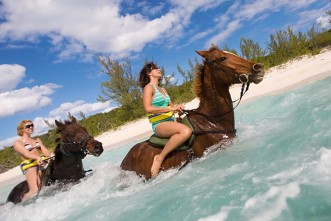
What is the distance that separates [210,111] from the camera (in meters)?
5.46

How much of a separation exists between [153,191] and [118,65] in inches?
683

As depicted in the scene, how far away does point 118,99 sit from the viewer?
20484 millimetres

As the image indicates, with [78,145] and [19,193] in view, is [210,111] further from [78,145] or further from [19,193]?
[19,193]

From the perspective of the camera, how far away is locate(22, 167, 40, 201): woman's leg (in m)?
6.58

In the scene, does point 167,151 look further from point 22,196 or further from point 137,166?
point 22,196

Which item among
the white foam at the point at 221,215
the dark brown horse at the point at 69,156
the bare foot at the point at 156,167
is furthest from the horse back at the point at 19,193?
the white foam at the point at 221,215

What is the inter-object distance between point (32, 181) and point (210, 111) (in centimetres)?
410

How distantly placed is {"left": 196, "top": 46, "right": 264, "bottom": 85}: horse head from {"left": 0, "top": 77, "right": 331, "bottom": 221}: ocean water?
3.59 ft

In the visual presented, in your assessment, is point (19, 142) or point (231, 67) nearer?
point (231, 67)

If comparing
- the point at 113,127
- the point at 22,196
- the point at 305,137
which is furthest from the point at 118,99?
the point at 305,137

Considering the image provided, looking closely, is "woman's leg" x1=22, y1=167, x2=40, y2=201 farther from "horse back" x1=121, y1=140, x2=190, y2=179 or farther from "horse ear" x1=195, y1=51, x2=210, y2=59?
"horse ear" x1=195, y1=51, x2=210, y2=59

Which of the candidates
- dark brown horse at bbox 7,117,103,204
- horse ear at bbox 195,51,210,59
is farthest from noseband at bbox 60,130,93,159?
horse ear at bbox 195,51,210,59

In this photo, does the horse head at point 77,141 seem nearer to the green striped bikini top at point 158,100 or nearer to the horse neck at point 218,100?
the green striped bikini top at point 158,100

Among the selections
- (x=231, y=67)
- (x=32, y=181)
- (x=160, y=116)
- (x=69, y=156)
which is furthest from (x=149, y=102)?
(x=32, y=181)
